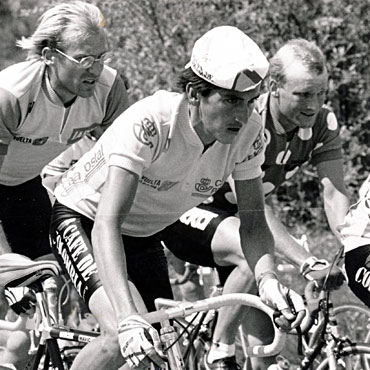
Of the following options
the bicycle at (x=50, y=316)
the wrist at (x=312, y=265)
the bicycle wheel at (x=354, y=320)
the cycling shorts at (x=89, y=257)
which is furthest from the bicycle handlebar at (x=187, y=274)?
the cycling shorts at (x=89, y=257)

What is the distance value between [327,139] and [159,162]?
65.1 inches

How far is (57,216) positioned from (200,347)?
70.9 inches

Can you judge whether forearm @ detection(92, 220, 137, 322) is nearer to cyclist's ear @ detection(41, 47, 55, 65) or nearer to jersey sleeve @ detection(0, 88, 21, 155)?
jersey sleeve @ detection(0, 88, 21, 155)

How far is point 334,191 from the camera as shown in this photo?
19.3 feet

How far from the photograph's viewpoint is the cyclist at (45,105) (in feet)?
17.4

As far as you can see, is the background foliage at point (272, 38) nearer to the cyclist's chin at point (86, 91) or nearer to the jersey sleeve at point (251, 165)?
the cyclist's chin at point (86, 91)

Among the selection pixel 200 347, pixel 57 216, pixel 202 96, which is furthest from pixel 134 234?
pixel 200 347

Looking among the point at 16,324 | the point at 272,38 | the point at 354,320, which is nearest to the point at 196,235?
the point at 16,324

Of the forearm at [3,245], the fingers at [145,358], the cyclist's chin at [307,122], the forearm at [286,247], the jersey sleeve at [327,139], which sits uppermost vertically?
the fingers at [145,358]

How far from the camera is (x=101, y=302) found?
427cm

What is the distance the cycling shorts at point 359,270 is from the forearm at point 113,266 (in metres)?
1.03

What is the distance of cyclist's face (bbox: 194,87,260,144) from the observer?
4188 millimetres

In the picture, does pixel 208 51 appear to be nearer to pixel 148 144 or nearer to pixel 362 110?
pixel 148 144

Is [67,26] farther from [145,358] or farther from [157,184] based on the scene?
[145,358]
